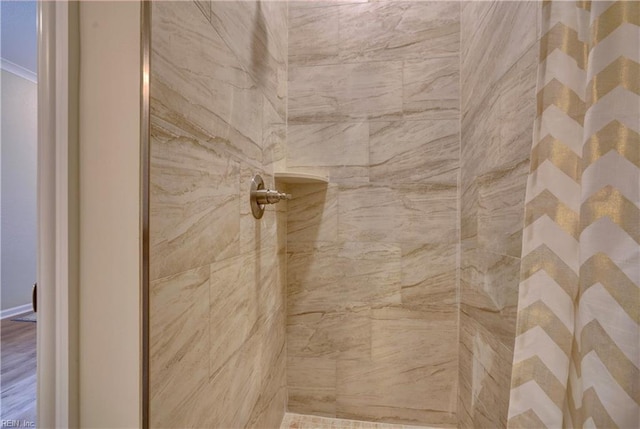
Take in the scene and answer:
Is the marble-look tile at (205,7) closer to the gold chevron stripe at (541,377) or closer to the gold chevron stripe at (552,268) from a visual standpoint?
the gold chevron stripe at (552,268)

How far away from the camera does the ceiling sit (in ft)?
1.61

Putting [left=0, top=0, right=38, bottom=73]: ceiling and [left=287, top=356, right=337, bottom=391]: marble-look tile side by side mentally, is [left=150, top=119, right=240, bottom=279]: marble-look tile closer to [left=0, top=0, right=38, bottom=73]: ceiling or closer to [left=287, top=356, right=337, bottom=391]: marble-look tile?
[left=0, top=0, right=38, bottom=73]: ceiling

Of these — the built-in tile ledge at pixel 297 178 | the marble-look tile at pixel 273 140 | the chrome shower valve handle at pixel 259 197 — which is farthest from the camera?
the built-in tile ledge at pixel 297 178

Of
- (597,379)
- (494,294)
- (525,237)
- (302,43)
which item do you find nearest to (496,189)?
(494,294)

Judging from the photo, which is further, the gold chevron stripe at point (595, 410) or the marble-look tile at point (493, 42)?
the marble-look tile at point (493, 42)

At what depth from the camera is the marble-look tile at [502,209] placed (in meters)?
0.86

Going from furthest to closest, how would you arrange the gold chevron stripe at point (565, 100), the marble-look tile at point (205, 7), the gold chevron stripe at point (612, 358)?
the marble-look tile at point (205, 7) → the gold chevron stripe at point (565, 100) → the gold chevron stripe at point (612, 358)

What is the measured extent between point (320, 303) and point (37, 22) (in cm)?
138

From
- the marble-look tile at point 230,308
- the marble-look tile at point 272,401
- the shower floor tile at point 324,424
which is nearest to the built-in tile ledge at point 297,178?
the marble-look tile at point 230,308

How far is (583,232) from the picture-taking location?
1.42 feet

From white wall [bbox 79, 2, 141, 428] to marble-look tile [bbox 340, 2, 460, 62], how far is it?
124 cm

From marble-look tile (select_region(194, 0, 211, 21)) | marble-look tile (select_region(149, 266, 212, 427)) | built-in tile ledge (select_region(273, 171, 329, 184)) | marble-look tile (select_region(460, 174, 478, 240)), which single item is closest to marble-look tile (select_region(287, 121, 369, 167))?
built-in tile ledge (select_region(273, 171, 329, 184))

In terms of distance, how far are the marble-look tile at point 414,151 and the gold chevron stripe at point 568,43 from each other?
0.99 m

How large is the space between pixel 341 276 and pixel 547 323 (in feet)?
3.59
